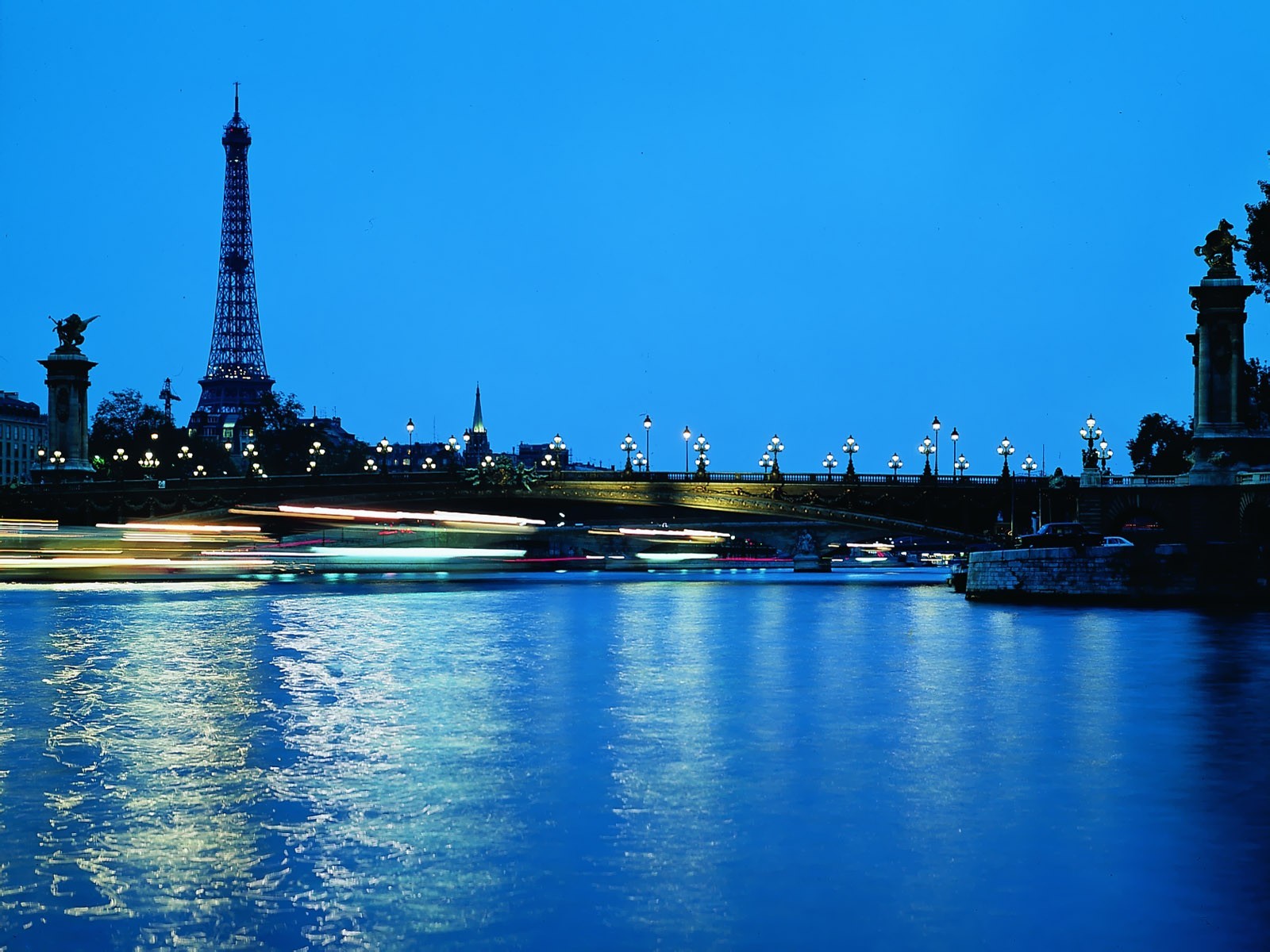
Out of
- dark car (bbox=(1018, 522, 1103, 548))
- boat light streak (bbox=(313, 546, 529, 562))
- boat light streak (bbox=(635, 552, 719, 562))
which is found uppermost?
dark car (bbox=(1018, 522, 1103, 548))

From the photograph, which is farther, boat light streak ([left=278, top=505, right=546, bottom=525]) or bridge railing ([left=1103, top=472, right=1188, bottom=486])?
boat light streak ([left=278, top=505, right=546, bottom=525])

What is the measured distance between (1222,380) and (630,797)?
187ft

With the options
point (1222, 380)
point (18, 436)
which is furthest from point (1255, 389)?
point (18, 436)

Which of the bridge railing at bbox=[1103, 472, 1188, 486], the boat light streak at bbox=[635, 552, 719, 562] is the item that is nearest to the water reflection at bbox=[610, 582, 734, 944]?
the bridge railing at bbox=[1103, 472, 1188, 486]

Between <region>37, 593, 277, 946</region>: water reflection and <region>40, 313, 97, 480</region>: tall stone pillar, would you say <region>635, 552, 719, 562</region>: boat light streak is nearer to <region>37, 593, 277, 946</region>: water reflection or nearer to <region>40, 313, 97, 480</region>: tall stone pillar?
<region>40, 313, 97, 480</region>: tall stone pillar

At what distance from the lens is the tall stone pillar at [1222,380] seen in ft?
214

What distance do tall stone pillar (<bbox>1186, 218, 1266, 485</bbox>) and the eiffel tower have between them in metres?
143

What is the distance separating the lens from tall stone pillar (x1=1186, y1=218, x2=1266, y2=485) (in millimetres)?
65375


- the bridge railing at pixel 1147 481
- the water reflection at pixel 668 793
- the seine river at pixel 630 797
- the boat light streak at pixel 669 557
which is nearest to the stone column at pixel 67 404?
the boat light streak at pixel 669 557

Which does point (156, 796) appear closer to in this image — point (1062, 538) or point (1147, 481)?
point (1062, 538)

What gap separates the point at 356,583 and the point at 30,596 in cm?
1779

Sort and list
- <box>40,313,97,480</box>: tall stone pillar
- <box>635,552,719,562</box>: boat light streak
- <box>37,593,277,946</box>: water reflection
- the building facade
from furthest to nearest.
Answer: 1. the building facade
2. <box>40,313,97,480</box>: tall stone pillar
3. <box>635,552,719,562</box>: boat light streak
4. <box>37,593,277,946</box>: water reflection

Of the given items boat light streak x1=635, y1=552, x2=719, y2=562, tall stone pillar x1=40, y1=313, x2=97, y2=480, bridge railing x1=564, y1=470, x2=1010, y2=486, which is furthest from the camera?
tall stone pillar x1=40, y1=313, x2=97, y2=480

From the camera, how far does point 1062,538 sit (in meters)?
53.8
